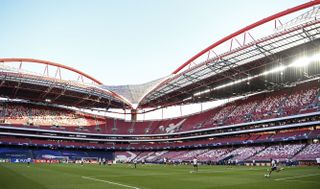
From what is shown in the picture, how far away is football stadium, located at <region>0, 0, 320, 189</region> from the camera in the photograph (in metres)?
41.4

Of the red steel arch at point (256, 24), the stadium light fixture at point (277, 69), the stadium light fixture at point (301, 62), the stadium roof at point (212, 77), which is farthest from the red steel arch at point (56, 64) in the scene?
the stadium light fixture at point (301, 62)

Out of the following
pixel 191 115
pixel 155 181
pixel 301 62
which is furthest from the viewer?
pixel 191 115

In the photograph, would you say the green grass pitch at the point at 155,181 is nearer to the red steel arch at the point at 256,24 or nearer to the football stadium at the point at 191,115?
the football stadium at the point at 191,115

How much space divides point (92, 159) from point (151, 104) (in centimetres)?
2360

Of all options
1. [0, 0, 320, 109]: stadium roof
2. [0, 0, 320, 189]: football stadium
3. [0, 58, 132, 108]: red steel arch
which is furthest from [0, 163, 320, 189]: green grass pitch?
[0, 58, 132, 108]: red steel arch

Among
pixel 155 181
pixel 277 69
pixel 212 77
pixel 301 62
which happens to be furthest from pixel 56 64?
pixel 155 181

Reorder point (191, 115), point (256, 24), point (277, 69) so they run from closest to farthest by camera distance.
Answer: point (256, 24) < point (277, 69) < point (191, 115)

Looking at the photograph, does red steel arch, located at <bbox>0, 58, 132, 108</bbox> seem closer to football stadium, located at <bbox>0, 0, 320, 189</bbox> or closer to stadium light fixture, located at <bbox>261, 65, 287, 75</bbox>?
football stadium, located at <bbox>0, 0, 320, 189</bbox>

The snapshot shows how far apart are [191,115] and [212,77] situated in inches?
1135

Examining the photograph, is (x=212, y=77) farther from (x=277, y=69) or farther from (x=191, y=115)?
(x=191, y=115)

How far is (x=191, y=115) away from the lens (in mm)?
83625

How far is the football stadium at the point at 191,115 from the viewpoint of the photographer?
41438 millimetres

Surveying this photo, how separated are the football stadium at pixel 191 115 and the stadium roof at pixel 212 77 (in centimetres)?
19

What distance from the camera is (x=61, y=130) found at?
247 feet
